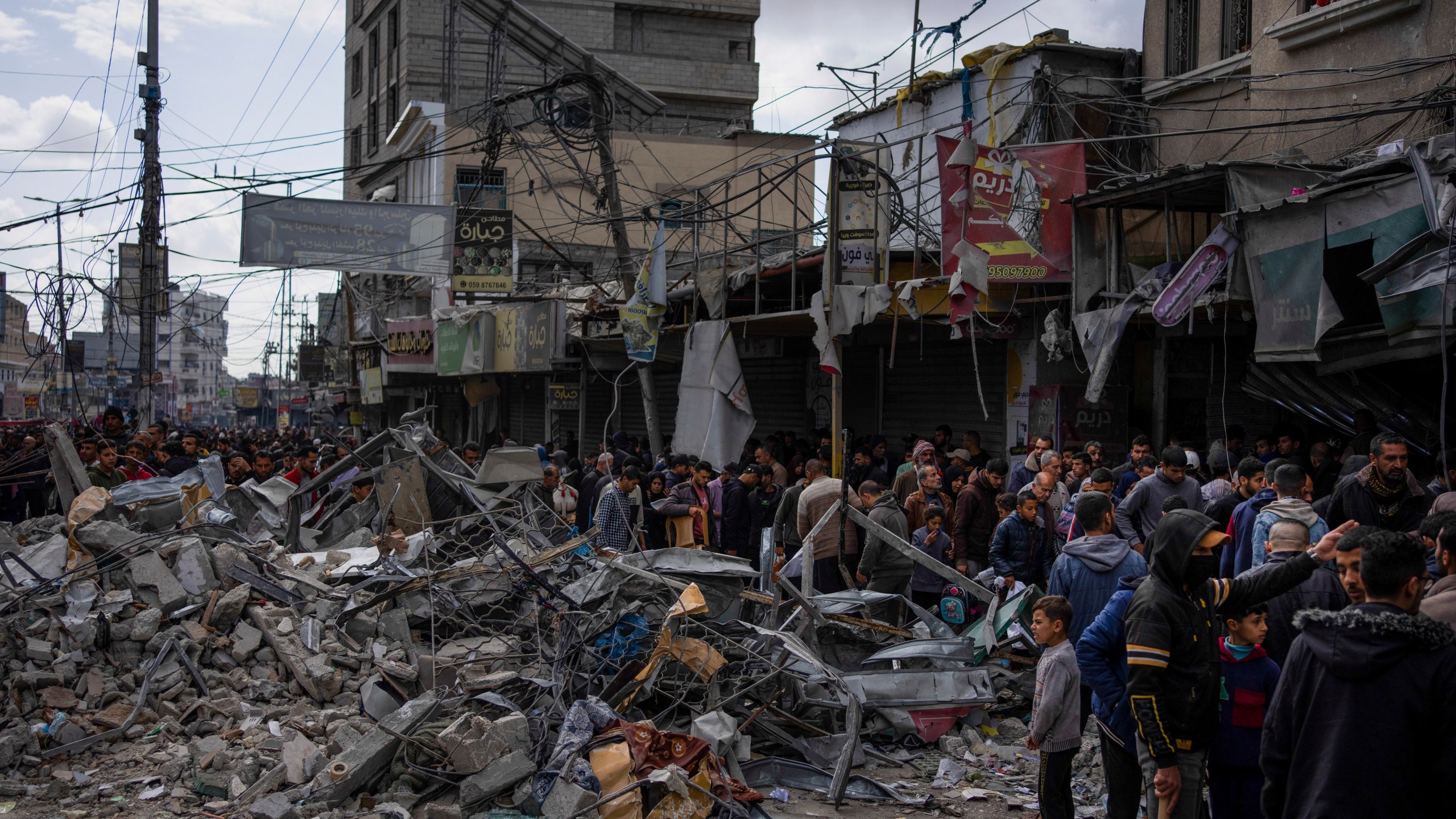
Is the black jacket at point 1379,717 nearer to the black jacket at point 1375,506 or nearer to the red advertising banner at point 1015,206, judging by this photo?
the black jacket at point 1375,506

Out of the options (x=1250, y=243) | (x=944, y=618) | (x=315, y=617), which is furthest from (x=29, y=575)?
(x=1250, y=243)

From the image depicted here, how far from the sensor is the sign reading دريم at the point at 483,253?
18391mm

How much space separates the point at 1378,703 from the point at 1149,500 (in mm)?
4773

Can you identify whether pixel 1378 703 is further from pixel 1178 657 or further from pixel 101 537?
pixel 101 537

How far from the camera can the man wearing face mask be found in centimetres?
402

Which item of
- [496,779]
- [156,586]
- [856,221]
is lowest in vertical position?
[496,779]

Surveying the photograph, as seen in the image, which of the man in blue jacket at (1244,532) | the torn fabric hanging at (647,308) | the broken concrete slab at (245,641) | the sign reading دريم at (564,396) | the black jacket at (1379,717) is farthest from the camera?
the sign reading دريم at (564,396)

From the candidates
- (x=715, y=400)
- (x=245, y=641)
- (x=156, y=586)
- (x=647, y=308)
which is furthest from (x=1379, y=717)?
(x=647, y=308)

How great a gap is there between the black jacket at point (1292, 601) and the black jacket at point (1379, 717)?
48.9 inches

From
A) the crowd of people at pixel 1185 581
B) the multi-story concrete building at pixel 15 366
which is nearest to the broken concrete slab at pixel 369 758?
the crowd of people at pixel 1185 581

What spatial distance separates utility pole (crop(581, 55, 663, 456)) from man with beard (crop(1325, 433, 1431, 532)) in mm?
10443

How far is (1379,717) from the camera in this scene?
313cm

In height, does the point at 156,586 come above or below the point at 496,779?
above

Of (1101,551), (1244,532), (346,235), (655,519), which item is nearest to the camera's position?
(1101,551)
